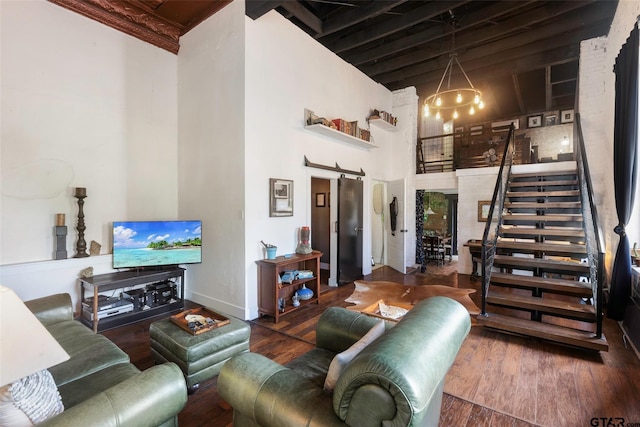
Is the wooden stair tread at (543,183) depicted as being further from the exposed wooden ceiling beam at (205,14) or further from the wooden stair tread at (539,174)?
the exposed wooden ceiling beam at (205,14)

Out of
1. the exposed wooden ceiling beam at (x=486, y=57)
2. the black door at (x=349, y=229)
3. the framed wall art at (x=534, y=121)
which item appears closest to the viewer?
the exposed wooden ceiling beam at (x=486, y=57)

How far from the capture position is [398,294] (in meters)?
4.93

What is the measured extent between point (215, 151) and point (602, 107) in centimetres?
644

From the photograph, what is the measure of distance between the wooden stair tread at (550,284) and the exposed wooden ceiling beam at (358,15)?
393cm

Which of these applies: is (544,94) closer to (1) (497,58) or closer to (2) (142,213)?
(1) (497,58)

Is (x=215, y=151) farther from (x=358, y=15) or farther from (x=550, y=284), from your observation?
(x=550, y=284)

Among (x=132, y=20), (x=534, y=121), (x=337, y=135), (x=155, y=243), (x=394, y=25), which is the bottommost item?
(x=155, y=243)

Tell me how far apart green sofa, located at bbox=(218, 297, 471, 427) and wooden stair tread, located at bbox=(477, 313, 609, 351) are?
2.17m

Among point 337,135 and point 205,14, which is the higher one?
point 205,14

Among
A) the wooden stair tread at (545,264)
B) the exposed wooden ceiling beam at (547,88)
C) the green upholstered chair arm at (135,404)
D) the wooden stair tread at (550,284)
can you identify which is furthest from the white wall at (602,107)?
the green upholstered chair arm at (135,404)

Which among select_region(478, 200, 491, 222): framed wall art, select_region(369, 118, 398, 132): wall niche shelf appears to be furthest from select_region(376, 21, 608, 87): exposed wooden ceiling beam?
select_region(478, 200, 491, 222): framed wall art

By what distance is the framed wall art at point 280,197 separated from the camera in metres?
4.14

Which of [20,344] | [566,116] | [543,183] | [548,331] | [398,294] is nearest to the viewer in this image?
[20,344]

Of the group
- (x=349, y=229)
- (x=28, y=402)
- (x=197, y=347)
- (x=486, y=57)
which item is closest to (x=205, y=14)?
(x=349, y=229)
